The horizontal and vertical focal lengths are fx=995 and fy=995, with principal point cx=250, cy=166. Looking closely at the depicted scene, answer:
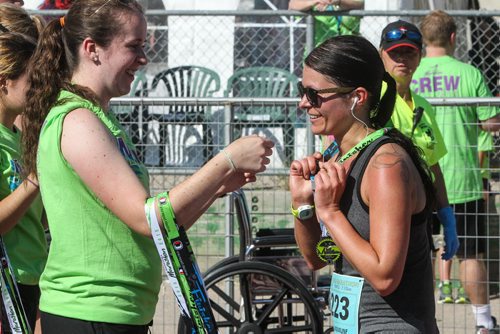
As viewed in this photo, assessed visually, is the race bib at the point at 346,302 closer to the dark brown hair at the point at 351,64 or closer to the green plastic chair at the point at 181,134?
the dark brown hair at the point at 351,64

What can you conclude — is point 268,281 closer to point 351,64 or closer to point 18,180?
point 18,180

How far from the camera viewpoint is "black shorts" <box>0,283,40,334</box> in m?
4.18

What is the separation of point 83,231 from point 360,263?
0.86 meters

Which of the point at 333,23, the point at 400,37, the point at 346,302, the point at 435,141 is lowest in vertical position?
the point at 346,302

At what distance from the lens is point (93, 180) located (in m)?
2.91

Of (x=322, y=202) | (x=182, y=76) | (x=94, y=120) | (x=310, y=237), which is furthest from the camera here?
(x=182, y=76)

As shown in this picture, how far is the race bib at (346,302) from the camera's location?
321cm

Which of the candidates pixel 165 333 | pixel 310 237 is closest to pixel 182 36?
pixel 165 333

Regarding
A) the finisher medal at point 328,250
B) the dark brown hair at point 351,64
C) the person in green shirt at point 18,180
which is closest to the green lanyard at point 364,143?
the dark brown hair at point 351,64

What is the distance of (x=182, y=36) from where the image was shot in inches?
407

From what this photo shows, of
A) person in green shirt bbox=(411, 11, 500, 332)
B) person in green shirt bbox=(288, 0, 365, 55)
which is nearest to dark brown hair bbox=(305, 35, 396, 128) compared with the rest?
person in green shirt bbox=(411, 11, 500, 332)

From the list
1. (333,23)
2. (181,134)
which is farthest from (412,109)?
(333,23)

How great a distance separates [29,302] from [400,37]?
2861 millimetres

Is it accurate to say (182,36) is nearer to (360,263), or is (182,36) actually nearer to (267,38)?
(267,38)
